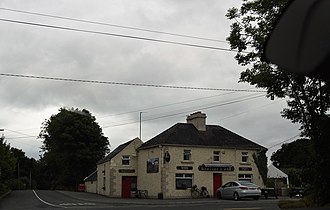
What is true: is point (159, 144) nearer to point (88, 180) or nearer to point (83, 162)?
point (88, 180)

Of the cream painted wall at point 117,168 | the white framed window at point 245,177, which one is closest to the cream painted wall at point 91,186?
the cream painted wall at point 117,168

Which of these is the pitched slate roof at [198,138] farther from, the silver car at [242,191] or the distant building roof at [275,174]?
the silver car at [242,191]

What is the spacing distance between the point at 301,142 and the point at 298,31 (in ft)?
56.6

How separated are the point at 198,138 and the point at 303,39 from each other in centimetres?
4477

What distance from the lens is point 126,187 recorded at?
5044 cm

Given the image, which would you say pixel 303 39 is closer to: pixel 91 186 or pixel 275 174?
pixel 275 174

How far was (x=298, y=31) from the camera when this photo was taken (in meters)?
3.08

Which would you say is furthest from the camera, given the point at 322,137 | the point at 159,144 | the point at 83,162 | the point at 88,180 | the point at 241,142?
the point at 83,162

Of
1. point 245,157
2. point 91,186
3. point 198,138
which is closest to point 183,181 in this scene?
point 198,138

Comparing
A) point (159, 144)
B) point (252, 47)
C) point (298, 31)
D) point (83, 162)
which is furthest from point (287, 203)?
point (83, 162)

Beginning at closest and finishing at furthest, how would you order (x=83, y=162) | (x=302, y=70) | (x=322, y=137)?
(x=302, y=70) → (x=322, y=137) → (x=83, y=162)

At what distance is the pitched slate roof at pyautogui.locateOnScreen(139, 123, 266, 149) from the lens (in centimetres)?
4631

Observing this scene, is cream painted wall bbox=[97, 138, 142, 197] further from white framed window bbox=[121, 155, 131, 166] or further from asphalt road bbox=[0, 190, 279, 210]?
asphalt road bbox=[0, 190, 279, 210]

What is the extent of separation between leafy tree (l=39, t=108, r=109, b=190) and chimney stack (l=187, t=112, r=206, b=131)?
91.8 feet
